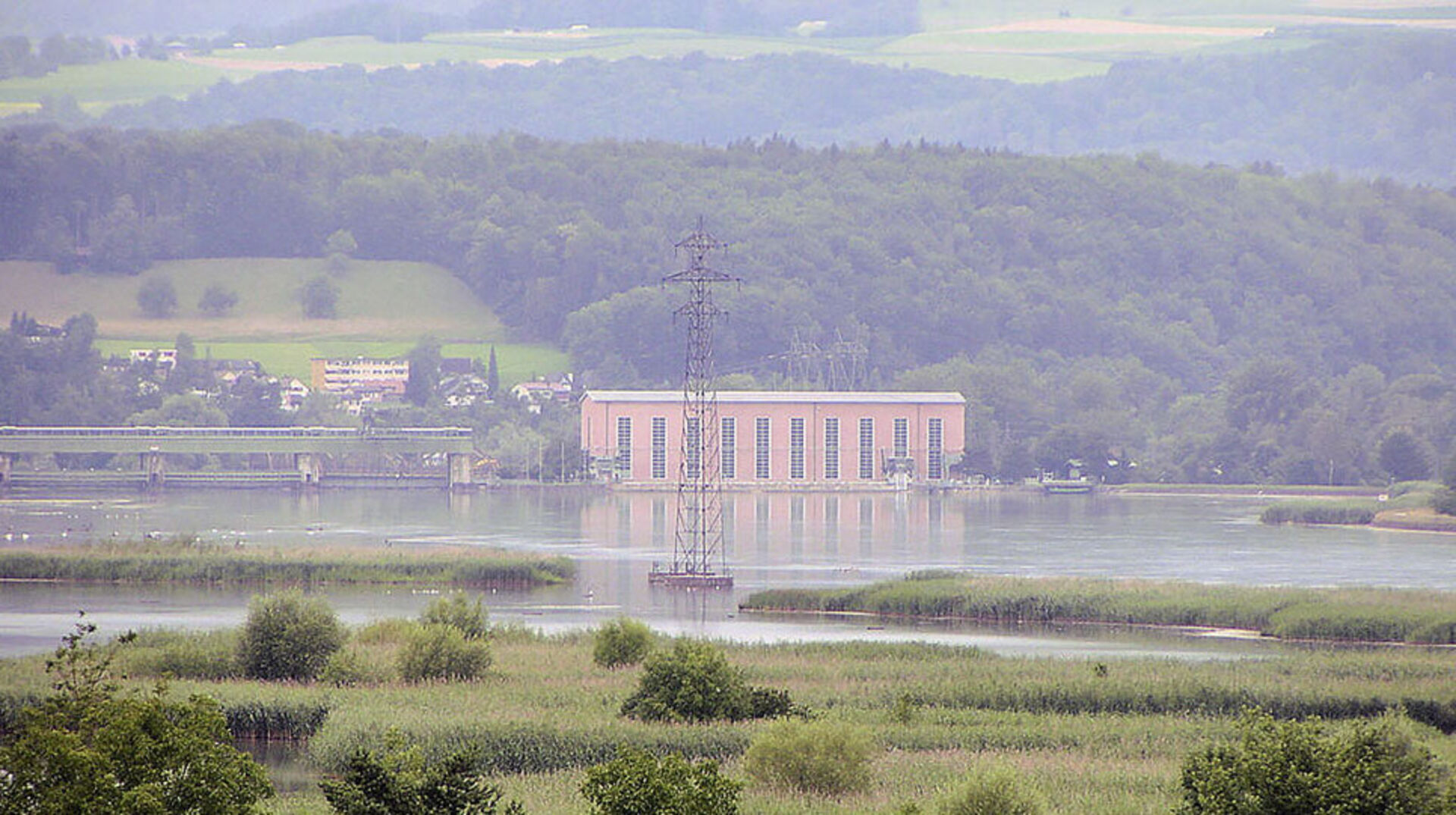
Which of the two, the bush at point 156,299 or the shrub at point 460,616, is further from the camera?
the bush at point 156,299

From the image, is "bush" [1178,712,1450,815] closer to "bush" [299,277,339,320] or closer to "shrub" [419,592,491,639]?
"shrub" [419,592,491,639]

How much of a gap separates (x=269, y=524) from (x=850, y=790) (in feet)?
219

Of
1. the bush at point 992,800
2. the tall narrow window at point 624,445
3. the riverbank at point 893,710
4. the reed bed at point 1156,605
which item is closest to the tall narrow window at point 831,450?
the tall narrow window at point 624,445

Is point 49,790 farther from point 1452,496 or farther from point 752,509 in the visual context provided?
point 752,509

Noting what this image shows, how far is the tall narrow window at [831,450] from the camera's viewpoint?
143875 mm

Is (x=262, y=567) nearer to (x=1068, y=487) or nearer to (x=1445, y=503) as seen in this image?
(x=1445, y=503)

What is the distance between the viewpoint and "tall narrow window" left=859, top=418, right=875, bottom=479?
5669 inches

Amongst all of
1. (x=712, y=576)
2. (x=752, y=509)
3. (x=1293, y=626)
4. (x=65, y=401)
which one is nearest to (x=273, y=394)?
(x=65, y=401)

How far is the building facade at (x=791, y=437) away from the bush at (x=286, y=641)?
107238 millimetres

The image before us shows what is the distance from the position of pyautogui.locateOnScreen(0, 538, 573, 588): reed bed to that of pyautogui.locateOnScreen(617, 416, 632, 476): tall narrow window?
8050cm

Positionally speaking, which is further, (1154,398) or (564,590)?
(1154,398)

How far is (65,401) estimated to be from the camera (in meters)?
156

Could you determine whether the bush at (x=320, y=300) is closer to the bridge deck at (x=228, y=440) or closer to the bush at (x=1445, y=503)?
the bridge deck at (x=228, y=440)

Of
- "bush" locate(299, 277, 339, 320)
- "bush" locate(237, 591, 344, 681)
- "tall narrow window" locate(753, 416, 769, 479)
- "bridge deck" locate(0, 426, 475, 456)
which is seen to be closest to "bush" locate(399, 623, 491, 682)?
"bush" locate(237, 591, 344, 681)
